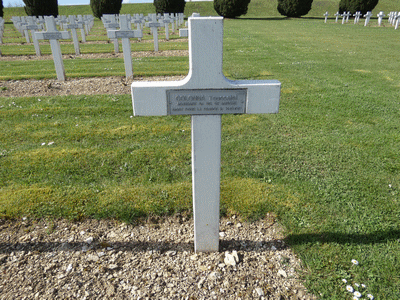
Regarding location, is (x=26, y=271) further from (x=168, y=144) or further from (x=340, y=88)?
(x=340, y=88)

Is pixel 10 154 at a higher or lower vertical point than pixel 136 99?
lower

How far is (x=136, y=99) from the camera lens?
2.15 m

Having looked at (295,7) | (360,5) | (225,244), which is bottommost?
(225,244)

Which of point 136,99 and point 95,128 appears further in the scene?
point 95,128

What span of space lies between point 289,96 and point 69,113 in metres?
4.84

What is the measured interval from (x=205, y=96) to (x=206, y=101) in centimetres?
4

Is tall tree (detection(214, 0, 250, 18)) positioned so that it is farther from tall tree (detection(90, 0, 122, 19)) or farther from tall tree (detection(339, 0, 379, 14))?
tall tree (detection(90, 0, 122, 19))

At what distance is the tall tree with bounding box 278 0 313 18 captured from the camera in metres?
39.3

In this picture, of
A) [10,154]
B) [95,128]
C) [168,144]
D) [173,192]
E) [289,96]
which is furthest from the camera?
[289,96]

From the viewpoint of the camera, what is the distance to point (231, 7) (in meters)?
38.2

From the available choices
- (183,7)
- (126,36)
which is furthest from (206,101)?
(183,7)

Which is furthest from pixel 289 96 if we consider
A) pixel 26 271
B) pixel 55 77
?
pixel 55 77

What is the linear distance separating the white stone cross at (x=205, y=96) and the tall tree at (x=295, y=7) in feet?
142

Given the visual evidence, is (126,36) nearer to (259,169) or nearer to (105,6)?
(259,169)
